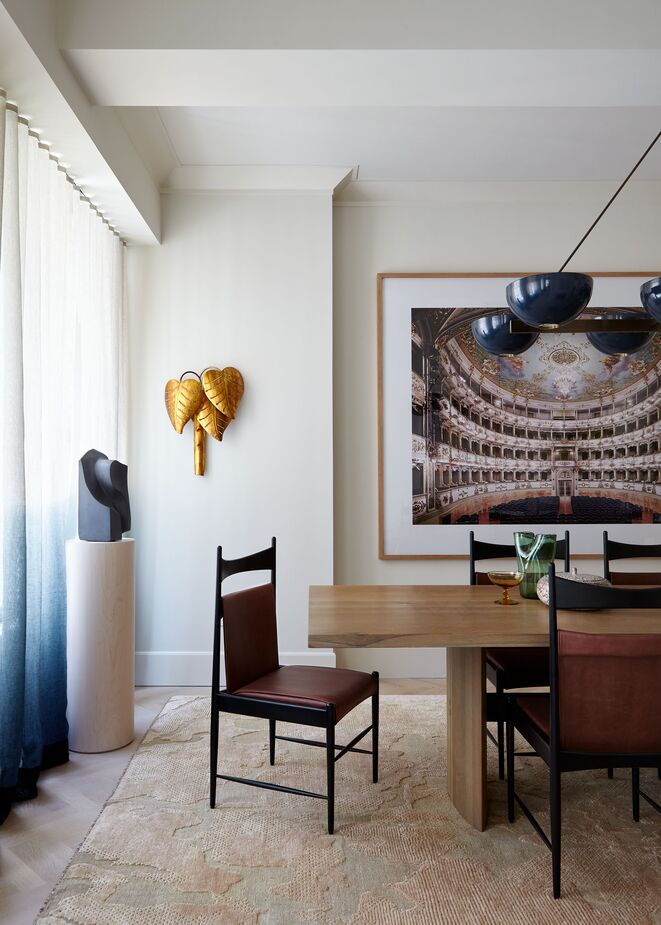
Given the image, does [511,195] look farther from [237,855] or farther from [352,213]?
[237,855]

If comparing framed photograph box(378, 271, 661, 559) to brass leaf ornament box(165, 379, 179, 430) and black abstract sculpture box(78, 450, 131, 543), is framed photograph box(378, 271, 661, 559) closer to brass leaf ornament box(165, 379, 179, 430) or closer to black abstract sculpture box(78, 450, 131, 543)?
brass leaf ornament box(165, 379, 179, 430)

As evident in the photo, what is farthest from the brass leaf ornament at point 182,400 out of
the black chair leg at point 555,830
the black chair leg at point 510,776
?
the black chair leg at point 555,830

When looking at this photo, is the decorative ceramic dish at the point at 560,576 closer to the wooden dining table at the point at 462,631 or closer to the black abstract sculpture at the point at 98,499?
the wooden dining table at the point at 462,631

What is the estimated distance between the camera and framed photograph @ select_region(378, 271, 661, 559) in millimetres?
4230

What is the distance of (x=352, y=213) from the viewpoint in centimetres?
430

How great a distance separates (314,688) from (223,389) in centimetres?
203

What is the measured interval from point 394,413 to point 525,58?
212 centimetres

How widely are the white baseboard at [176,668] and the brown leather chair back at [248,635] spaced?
1284mm

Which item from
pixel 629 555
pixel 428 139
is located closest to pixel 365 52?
pixel 428 139

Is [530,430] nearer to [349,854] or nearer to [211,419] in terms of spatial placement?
[211,419]

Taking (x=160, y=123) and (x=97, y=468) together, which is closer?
(x=97, y=468)

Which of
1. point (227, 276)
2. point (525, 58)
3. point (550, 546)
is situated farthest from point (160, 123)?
point (550, 546)

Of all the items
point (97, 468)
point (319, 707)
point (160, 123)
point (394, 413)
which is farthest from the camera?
point (394, 413)

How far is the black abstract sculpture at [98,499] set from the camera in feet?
10.2
